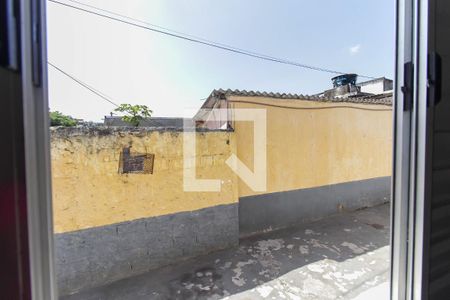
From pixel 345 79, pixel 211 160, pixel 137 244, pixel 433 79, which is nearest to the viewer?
pixel 433 79

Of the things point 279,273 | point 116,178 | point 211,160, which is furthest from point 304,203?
point 116,178

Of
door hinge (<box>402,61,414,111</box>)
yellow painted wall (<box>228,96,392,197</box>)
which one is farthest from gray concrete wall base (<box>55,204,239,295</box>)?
door hinge (<box>402,61,414,111</box>)

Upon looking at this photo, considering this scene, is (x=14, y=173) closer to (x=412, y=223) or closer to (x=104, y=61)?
(x=412, y=223)

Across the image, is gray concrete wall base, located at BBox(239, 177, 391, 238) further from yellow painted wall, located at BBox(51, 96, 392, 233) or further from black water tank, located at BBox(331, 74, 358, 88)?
black water tank, located at BBox(331, 74, 358, 88)

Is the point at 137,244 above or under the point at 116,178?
under

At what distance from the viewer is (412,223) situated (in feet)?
2.35

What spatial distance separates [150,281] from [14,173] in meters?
2.74

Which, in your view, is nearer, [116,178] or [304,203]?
[116,178]

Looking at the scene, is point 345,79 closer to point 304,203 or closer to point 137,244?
point 304,203

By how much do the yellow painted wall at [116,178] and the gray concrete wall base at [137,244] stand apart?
0.11m

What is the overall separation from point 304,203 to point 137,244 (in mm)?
2878

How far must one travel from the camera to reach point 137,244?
107 inches

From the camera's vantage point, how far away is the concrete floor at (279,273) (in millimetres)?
2326

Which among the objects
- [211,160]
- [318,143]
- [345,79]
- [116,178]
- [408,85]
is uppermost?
[345,79]
